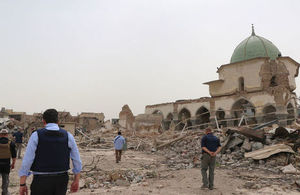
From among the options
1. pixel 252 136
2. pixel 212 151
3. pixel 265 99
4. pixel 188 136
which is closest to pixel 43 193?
pixel 212 151

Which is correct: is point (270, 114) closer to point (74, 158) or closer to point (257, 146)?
point (257, 146)

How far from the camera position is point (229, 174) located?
25.5ft

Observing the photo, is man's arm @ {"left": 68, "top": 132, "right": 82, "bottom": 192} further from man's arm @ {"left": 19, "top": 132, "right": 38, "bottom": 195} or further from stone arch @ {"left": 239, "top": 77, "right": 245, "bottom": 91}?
stone arch @ {"left": 239, "top": 77, "right": 245, "bottom": 91}

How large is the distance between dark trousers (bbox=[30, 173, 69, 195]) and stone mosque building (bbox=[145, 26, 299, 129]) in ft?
67.3

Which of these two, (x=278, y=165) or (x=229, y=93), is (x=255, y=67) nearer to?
(x=229, y=93)

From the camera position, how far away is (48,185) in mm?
2793

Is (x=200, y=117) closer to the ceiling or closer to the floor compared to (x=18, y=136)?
closer to the ceiling

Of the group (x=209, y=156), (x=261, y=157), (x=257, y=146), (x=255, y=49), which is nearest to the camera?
(x=209, y=156)

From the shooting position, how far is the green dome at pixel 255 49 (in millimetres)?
27844

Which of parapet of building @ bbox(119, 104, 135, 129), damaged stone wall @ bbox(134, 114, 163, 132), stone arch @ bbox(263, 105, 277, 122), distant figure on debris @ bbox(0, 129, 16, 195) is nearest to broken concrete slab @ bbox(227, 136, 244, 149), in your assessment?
distant figure on debris @ bbox(0, 129, 16, 195)

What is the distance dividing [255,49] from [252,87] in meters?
4.88

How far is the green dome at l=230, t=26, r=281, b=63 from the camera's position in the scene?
27.8 metres

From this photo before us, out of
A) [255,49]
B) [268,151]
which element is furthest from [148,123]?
[268,151]

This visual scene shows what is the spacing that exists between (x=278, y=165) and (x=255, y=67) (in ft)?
65.9
